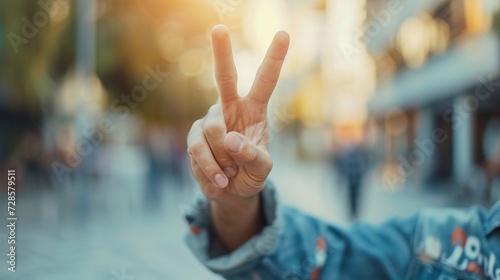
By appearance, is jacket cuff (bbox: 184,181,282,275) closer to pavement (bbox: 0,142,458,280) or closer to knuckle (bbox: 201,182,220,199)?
pavement (bbox: 0,142,458,280)

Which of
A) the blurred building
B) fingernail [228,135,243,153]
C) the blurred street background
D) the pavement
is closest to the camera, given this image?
fingernail [228,135,243,153]

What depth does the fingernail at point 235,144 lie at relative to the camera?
905 mm

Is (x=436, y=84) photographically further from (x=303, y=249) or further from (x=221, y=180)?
(x=221, y=180)

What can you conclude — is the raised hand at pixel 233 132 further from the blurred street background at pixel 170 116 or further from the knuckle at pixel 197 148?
the blurred street background at pixel 170 116

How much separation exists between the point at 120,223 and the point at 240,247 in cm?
560

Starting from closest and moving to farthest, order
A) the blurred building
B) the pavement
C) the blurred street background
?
the pavement < the blurred street background < the blurred building

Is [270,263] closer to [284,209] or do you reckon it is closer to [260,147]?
[284,209]

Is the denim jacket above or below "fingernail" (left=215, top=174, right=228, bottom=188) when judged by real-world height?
below

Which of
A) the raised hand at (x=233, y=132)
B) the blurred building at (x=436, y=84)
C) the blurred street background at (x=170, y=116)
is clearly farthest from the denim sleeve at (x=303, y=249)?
the blurred building at (x=436, y=84)

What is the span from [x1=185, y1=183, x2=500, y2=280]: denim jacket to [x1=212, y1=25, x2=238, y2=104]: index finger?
0.82ft

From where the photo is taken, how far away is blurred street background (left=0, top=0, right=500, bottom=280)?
541 cm

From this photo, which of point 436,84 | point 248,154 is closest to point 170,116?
point 436,84

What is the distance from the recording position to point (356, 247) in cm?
125

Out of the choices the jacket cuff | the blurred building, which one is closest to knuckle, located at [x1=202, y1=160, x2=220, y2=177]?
the jacket cuff
